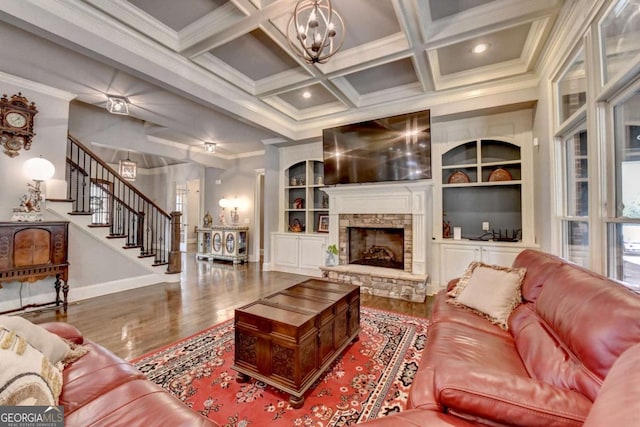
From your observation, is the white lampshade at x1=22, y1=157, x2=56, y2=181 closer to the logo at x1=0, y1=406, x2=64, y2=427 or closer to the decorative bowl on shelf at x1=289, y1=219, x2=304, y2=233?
the logo at x1=0, y1=406, x2=64, y2=427

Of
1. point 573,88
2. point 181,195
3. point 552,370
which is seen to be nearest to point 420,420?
point 552,370

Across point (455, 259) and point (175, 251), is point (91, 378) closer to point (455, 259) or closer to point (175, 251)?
point (175, 251)

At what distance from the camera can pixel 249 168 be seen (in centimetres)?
740

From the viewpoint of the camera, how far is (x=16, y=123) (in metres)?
3.34

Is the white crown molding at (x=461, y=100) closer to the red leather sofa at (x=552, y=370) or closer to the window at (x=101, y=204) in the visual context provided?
the red leather sofa at (x=552, y=370)

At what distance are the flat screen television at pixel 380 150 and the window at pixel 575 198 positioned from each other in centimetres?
155

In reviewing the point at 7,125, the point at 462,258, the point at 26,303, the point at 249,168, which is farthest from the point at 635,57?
the point at 249,168

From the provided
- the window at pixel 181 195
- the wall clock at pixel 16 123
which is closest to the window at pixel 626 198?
the wall clock at pixel 16 123

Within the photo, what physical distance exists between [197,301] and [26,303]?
2021 mm

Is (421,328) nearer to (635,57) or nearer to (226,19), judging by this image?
(635,57)

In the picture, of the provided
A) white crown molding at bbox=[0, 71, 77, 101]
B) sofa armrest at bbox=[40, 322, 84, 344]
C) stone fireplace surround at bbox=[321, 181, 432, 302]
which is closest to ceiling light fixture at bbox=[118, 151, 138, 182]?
white crown molding at bbox=[0, 71, 77, 101]

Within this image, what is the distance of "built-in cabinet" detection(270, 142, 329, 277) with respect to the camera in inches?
220

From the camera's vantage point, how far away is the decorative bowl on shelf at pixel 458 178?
425 centimetres

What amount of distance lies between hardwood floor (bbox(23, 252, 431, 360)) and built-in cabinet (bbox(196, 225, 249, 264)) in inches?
63.4
